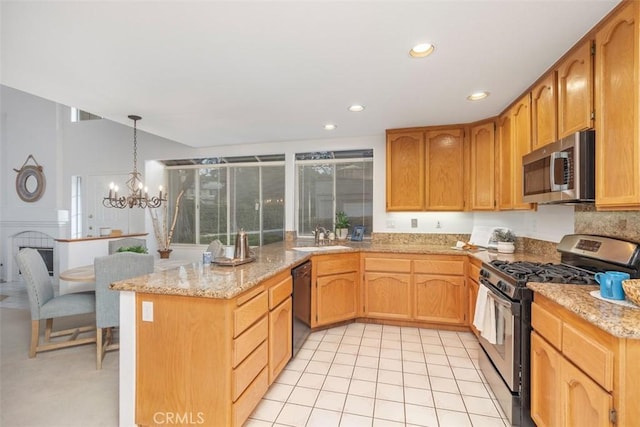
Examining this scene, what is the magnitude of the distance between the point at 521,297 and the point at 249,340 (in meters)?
1.67

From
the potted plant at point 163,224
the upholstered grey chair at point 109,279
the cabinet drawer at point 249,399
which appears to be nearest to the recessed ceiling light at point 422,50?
the cabinet drawer at point 249,399

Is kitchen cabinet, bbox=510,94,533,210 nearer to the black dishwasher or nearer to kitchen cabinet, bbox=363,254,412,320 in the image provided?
kitchen cabinet, bbox=363,254,412,320

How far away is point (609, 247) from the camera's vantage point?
5.95ft

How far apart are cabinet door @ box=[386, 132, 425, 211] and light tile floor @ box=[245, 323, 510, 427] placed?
1.53 m

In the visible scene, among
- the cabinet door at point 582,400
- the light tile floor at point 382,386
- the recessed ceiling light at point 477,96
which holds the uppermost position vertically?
the recessed ceiling light at point 477,96

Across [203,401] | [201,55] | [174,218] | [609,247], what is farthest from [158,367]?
[174,218]

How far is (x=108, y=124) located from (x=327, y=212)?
4.32m

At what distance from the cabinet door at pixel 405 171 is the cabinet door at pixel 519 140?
0.98m

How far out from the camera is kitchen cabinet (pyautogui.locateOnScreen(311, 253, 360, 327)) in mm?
3131

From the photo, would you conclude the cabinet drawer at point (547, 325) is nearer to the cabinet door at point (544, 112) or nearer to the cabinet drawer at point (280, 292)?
the cabinet door at point (544, 112)

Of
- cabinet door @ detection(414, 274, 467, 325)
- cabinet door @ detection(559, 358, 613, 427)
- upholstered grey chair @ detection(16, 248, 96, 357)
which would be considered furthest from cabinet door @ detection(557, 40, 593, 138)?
upholstered grey chair @ detection(16, 248, 96, 357)

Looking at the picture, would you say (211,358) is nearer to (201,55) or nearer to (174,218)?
(201,55)

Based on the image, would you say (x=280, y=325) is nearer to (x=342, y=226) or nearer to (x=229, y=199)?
(x=342, y=226)

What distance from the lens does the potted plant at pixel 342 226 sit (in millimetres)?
4074
